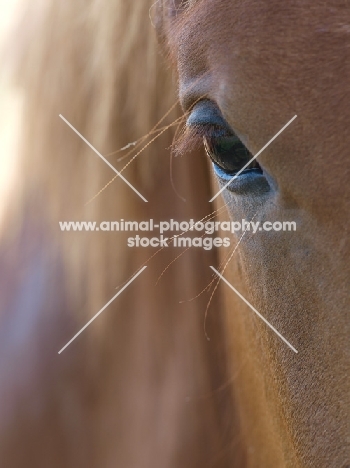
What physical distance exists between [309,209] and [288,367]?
199 millimetres

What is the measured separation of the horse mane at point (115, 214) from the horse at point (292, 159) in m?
0.31

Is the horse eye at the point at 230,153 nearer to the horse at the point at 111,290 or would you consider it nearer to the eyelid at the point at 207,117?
the eyelid at the point at 207,117

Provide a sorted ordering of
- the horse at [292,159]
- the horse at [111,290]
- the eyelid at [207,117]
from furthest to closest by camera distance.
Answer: the horse at [111,290]
the eyelid at [207,117]
the horse at [292,159]

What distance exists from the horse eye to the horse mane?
13.5 inches

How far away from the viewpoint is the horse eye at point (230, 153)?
0.65 m

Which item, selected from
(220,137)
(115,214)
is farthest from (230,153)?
(115,214)

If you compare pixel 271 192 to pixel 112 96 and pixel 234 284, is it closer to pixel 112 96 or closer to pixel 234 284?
pixel 234 284

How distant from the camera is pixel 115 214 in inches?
40.2

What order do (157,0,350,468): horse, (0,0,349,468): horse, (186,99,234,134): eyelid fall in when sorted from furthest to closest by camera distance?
(0,0,349,468): horse
(186,99,234,134): eyelid
(157,0,350,468): horse

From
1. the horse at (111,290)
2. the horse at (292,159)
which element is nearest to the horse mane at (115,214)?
the horse at (111,290)

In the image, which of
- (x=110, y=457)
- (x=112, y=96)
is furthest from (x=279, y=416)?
(x=112, y=96)

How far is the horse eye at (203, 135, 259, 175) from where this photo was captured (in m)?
0.65

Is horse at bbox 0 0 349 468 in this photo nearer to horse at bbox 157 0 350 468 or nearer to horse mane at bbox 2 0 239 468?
horse mane at bbox 2 0 239 468

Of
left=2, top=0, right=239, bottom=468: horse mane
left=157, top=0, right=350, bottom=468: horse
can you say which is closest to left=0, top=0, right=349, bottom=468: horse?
left=2, top=0, right=239, bottom=468: horse mane
